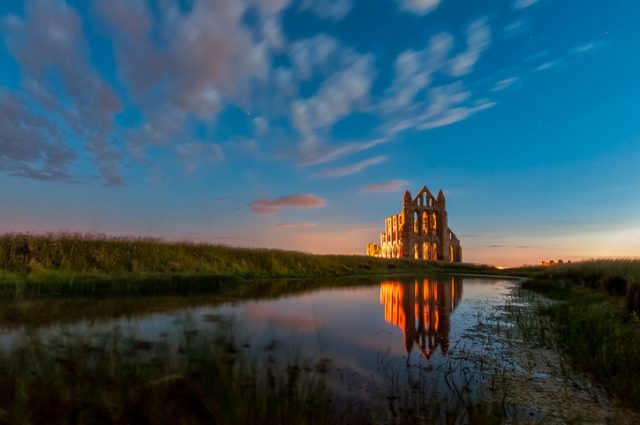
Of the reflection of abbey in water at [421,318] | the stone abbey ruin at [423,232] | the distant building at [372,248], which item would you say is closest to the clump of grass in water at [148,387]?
the reflection of abbey in water at [421,318]

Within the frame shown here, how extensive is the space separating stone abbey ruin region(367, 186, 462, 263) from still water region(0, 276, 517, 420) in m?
56.0

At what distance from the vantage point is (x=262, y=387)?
5102mm

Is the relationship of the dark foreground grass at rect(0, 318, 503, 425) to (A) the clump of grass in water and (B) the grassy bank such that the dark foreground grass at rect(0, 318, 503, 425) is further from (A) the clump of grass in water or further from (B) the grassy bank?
(B) the grassy bank

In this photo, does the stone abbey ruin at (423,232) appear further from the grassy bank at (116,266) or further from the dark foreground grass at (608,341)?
the dark foreground grass at (608,341)

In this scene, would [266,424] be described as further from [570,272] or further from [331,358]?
[570,272]

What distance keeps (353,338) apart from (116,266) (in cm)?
1638

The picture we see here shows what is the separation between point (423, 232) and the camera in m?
72.9

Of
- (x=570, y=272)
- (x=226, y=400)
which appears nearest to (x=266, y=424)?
(x=226, y=400)

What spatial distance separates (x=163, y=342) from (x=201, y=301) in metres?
7.57

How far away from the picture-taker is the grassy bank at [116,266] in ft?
→ 52.4

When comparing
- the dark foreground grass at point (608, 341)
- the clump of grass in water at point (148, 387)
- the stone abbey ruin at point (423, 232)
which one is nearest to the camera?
the clump of grass in water at point (148, 387)

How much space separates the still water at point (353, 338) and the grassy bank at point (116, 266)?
20.1 ft

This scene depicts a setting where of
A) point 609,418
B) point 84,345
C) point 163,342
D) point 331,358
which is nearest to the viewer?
point 609,418

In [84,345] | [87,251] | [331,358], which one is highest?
[87,251]
